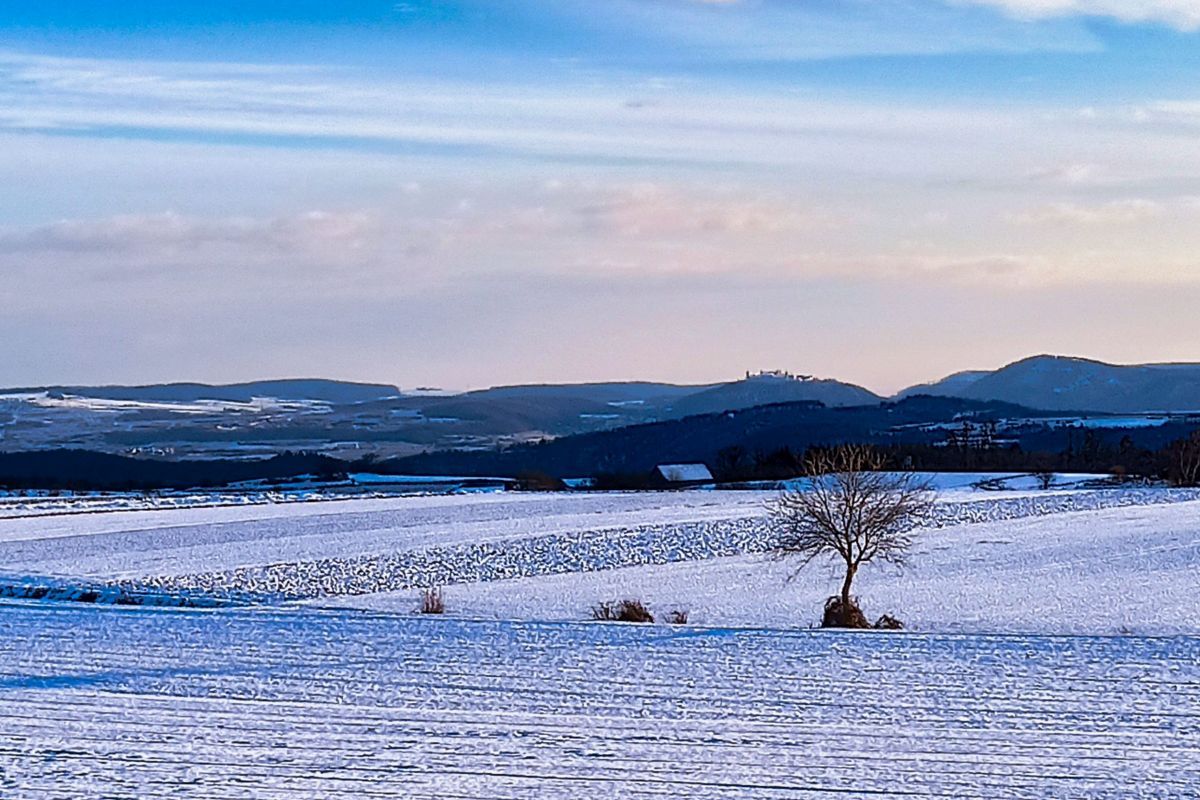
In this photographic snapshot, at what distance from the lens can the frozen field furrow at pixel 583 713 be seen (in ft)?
33.2

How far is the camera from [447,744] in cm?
1125

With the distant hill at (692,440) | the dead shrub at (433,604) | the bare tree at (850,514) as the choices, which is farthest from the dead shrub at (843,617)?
the distant hill at (692,440)

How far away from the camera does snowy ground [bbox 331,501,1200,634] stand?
21688mm

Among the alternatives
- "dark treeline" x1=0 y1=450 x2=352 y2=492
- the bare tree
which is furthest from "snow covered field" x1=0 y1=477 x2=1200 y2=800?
"dark treeline" x1=0 y1=450 x2=352 y2=492

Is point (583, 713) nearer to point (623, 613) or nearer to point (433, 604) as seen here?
point (623, 613)

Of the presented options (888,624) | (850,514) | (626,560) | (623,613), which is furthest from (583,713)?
(626,560)

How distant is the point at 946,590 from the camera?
2656 centimetres

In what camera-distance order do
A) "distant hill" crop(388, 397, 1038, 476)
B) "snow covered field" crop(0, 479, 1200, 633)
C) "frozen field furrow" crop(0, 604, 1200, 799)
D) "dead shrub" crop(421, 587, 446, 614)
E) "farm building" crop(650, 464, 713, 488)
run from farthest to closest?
"distant hill" crop(388, 397, 1038, 476)
"farm building" crop(650, 464, 713, 488)
"snow covered field" crop(0, 479, 1200, 633)
"dead shrub" crop(421, 587, 446, 614)
"frozen field furrow" crop(0, 604, 1200, 799)

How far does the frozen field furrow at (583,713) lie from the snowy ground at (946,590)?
3954 mm

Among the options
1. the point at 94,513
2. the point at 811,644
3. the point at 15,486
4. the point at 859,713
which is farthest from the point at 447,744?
the point at 15,486

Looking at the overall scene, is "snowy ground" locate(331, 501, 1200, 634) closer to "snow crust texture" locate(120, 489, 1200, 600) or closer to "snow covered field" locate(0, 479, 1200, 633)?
"snow covered field" locate(0, 479, 1200, 633)

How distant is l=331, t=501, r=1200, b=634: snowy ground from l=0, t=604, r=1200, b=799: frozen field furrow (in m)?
3.95

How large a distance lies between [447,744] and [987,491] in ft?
174

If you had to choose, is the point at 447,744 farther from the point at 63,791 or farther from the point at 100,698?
the point at 100,698
